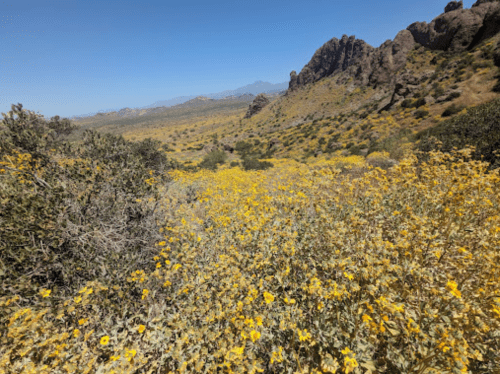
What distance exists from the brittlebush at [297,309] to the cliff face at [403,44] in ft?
139

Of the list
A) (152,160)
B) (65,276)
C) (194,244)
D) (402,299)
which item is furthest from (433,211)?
(152,160)

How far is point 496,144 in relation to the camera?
8.59 metres

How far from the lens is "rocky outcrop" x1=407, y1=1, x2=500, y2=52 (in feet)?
92.7

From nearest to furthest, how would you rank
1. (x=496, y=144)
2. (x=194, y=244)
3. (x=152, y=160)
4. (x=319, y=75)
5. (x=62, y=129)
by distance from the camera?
(x=194, y=244) → (x=496, y=144) → (x=152, y=160) → (x=62, y=129) → (x=319, y=75)

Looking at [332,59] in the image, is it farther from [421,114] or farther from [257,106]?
[421,114]

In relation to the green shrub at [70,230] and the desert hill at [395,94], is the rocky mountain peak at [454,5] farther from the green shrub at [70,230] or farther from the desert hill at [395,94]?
the green shrub at [70,230]

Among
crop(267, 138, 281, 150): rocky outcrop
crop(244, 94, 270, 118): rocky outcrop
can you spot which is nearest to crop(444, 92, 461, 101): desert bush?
crop(267, 138, 281, 150): rocky outcrop

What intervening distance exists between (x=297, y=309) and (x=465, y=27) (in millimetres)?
50585

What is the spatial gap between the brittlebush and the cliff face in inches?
1666

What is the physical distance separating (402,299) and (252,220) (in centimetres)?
301

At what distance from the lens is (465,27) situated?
32.1 meters

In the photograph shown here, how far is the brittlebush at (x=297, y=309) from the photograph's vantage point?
221 cm

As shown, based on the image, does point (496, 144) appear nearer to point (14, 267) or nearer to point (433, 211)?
point (433, 211)

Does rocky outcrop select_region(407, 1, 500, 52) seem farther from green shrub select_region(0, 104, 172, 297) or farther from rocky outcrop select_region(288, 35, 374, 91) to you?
green shrub select_region(0, 104, 172, 297)
